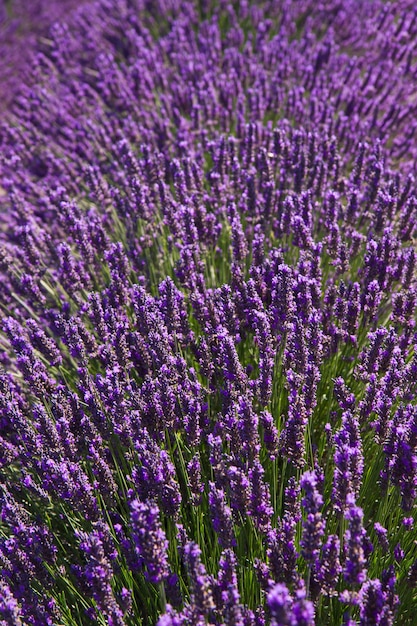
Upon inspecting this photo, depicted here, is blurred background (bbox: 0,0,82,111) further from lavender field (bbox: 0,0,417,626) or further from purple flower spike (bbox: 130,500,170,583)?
purple flower spike (bbox: 130,500,170,583)

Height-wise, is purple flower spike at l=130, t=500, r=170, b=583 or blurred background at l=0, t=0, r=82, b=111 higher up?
blurred background at l=0, t=0, r=82, b=111

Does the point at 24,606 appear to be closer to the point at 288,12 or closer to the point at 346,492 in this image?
the point at 346,492

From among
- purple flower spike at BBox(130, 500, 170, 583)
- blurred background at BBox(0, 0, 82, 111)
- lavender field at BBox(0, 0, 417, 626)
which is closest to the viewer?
purple flower spike at BBox(130, 500, 170, 583)

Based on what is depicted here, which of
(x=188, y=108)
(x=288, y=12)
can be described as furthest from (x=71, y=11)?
(x=188, y=108)

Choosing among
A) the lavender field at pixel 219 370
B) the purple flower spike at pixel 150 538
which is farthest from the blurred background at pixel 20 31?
the purple flower spike at pixel 150 538

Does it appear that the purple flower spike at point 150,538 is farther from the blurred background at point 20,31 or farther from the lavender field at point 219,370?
the blurred background at point 20,31

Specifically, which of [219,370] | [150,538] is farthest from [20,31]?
[150,538]

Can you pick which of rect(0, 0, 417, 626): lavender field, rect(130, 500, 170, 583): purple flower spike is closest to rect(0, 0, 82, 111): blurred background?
rect(0, 0, 417, 626): lavender field

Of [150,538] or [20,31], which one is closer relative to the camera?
[150,538]

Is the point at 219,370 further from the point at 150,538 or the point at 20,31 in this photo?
the point at 20,31

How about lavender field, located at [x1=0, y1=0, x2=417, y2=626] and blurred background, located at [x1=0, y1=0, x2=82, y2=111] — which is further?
blurred background, located at [x1=0, y1=0, x2=82, y2=111]
